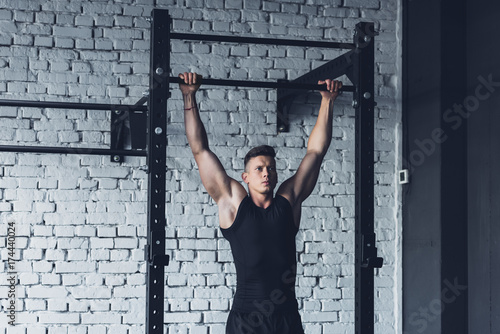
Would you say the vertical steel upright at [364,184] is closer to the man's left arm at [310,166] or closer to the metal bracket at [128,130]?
the man's left arm at [310,166]

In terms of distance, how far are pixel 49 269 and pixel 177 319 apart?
2.72ft

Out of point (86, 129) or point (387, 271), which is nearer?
point (86, 129)

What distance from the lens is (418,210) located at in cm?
475

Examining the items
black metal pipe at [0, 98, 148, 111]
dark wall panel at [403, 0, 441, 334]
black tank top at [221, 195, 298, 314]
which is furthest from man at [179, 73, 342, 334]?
dark wall panel at [403, 0, 441, 334]

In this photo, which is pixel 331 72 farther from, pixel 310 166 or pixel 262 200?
pixel 262 200

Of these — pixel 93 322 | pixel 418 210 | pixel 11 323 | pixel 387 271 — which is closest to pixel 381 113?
pixel 418 210

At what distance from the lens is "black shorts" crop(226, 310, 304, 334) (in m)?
3.36

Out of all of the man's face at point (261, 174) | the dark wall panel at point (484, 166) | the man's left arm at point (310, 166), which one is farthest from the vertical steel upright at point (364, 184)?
the dark wall panel at point (484, 166)

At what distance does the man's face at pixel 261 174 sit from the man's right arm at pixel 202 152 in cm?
7

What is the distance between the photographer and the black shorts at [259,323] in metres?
3.36

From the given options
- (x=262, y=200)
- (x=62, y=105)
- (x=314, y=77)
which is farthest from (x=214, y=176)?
(x=62, y=105)

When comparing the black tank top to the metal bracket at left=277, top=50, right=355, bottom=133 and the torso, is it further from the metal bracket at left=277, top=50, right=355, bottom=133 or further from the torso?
the metal bracket at left=277, top=50, right=355, bottom=133

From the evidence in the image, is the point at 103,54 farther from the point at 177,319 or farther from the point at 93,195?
the point at 177,319

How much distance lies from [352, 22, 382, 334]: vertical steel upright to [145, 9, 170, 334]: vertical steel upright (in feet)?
2.80
